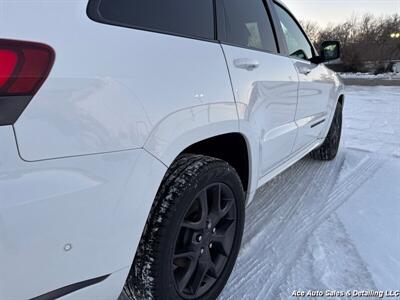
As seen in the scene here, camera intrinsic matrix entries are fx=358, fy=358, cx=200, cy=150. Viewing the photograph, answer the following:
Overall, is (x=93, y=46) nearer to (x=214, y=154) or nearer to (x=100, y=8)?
(x=100, y=8)

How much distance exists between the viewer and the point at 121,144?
48.5 inches

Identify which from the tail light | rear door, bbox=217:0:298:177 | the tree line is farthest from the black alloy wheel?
the tree line

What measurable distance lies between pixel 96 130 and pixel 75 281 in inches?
20.3

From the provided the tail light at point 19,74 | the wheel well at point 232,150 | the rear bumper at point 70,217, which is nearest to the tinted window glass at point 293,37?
the wheel well at point 232,150

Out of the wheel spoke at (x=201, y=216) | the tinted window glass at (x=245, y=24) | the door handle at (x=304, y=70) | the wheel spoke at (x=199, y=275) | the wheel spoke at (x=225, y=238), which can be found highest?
the tinted window glass at (x=245, y=24)

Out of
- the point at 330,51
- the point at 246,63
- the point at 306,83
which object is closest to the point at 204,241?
the point at 246,63

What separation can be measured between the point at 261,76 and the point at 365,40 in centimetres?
4810

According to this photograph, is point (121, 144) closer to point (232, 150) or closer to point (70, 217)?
point (70, 217)

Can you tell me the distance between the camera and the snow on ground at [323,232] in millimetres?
2154

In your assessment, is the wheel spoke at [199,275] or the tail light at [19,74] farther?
the wheel spoke at [199,275]

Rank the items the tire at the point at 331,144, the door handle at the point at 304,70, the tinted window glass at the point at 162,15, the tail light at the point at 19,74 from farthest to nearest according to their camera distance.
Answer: the tire at the point at 331,144 < the door handle at the point at 304,70 < the tinted window glass at the point at 162,15 < the tail light at the point at 19,74

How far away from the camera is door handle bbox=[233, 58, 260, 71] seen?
1.95 metres

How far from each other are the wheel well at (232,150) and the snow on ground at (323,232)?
0.57 metres

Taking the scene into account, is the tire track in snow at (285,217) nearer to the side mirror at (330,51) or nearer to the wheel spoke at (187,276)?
the wheel spoke at (187,276)
